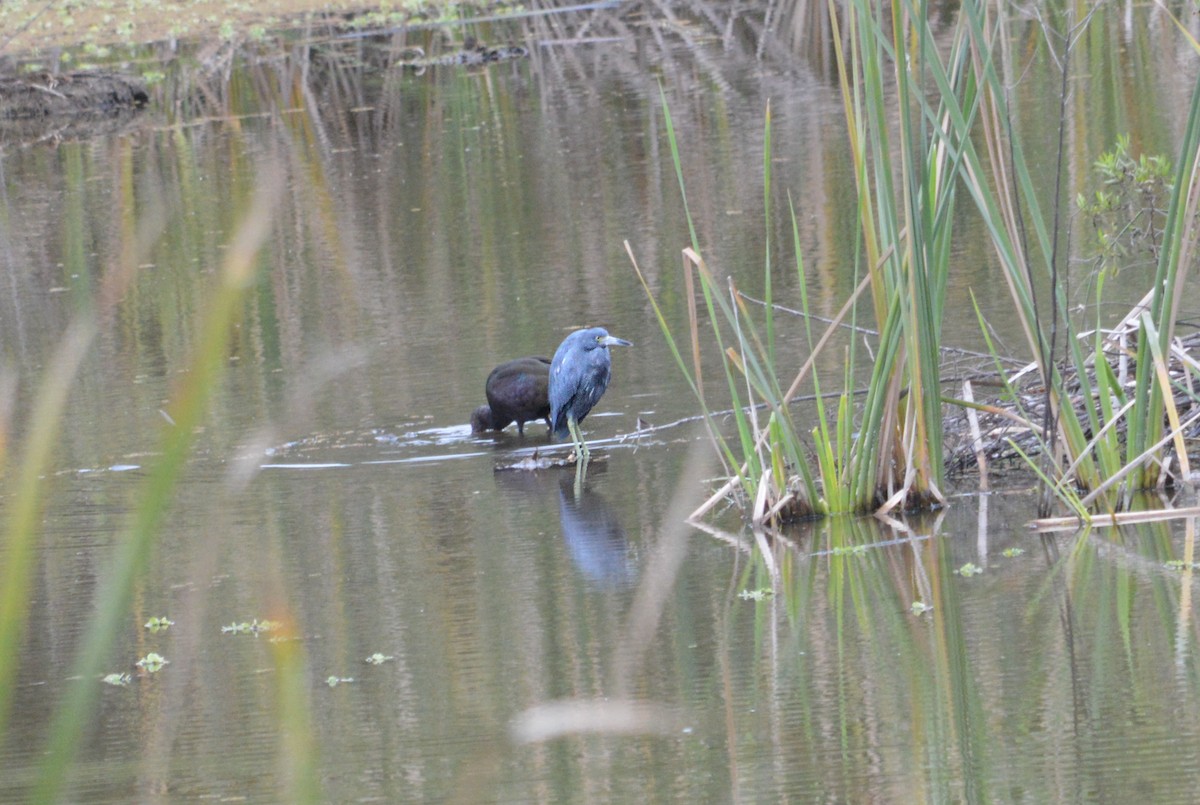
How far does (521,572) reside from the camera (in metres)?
5.12

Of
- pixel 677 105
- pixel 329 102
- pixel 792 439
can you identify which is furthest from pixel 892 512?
pixel 329 102

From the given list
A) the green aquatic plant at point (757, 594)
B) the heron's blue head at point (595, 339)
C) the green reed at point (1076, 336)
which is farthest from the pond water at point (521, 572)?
the heron's blue head at point (595, 339)

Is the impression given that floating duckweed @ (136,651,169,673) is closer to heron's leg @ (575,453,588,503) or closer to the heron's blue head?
heron's leg @ (575,453,588,503)

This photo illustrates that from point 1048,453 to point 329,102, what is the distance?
51.9 feet

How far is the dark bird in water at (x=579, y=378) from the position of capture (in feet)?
22.0

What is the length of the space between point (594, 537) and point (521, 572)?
1.46ft

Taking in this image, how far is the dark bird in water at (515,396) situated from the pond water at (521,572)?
0.10 m

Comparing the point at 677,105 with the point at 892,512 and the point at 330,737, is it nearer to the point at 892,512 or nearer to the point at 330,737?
the point at 892,512

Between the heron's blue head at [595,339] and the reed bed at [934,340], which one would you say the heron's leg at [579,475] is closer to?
the heron's blue head at [595,339]

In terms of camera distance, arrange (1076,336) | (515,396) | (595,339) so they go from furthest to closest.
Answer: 1. (515,396)
2. (595,339)
3. (1076,336)

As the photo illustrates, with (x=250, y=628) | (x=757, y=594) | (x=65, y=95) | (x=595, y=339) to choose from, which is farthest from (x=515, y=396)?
(x=65, y=95)

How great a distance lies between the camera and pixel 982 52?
460 cm

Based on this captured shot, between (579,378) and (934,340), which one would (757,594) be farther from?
(579,378)

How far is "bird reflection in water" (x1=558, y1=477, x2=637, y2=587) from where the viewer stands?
504 centimetres
